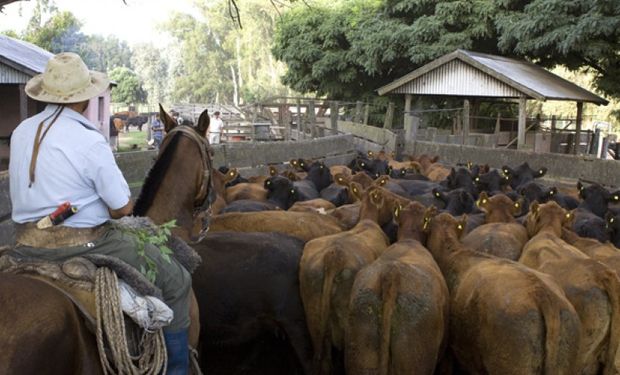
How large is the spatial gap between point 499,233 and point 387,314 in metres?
2.94

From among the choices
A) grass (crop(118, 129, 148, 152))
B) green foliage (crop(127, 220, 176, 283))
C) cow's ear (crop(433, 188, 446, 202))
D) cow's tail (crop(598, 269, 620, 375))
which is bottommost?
grass (crop(118, 129, 148, 152))

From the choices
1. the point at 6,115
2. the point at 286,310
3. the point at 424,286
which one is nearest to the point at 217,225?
the point at 286,310

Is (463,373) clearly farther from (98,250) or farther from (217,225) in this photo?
(98,250)

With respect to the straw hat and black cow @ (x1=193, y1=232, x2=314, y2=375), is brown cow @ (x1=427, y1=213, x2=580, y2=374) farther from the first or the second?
the straw hat

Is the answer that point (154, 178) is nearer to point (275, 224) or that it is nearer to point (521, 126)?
point (275, 224)

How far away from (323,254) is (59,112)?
2.75 metres

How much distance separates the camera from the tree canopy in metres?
24.6

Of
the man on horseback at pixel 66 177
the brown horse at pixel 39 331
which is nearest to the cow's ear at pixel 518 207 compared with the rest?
the man on horseback at pixel 66 177

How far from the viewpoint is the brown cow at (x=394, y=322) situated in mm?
5203

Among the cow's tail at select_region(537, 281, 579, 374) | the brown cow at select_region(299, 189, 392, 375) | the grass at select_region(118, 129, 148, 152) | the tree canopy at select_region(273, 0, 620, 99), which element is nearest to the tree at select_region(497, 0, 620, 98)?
the tree canopy at select_region(273, 0, 620, 99)

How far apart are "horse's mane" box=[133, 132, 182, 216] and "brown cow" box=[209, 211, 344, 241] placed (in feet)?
7.59

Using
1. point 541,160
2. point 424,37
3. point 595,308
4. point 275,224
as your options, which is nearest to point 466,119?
point 541,160

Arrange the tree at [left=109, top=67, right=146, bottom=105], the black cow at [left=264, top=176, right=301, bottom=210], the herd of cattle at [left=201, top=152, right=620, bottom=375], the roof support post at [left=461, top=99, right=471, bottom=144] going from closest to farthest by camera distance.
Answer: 1. the herd of cattle at [left=201, top=152, right=620, bottom=375]
2. the black cow at [left=264, top=176, right=301, bottom=210]
3. the roof support post at [left=461, top=99, right=471, bottom=144]
4. the tree at [left=109, top=67, right=146, bottom=105]

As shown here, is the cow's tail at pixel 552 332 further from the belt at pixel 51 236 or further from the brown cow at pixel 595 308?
the belt at pixel 51 236
